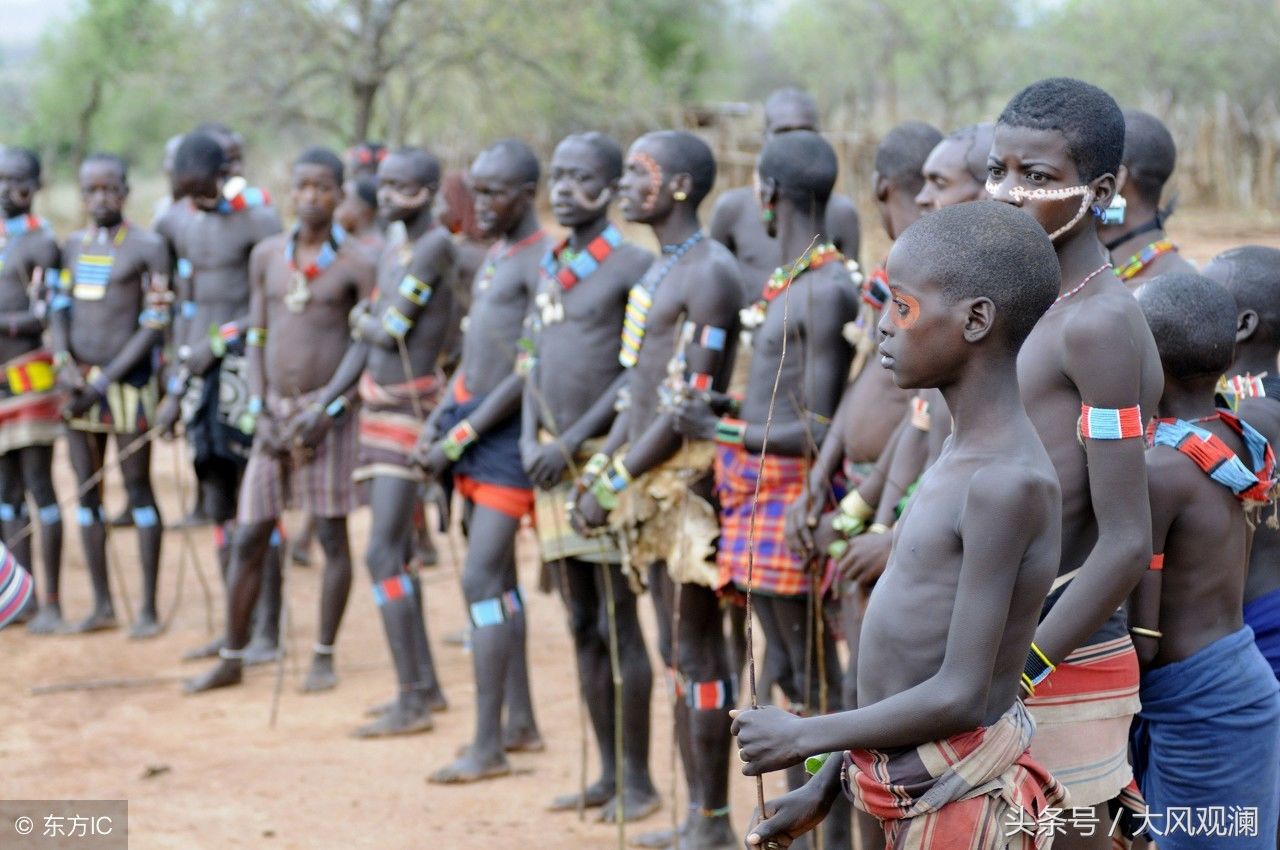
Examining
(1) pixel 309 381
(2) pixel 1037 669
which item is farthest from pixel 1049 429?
(1) pixel 309 381

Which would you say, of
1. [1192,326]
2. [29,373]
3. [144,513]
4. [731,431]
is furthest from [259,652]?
[1192,326]

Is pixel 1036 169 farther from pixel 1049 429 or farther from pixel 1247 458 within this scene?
pixel 1247 458

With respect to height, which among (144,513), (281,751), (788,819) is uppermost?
(788,819)

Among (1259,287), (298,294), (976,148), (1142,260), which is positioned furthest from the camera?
(298,294)

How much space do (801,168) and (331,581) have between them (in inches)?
133

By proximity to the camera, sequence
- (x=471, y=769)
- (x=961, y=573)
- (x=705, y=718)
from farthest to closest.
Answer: (x=471, y=769) < (x=705, y=718) < (x=961, y=573)

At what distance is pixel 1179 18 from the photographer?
3108 cm

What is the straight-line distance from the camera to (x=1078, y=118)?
2.94m

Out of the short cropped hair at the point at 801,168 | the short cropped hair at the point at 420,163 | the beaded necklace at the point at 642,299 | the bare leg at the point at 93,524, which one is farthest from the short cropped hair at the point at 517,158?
the bare leg at the point at 93,524

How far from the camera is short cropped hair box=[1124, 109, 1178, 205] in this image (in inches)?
164

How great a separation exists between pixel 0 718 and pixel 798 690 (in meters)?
4.04

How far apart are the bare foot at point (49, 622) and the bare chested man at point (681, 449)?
432 centimetres

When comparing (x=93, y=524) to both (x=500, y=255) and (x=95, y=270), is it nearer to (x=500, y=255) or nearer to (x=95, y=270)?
(x=95, y=270)

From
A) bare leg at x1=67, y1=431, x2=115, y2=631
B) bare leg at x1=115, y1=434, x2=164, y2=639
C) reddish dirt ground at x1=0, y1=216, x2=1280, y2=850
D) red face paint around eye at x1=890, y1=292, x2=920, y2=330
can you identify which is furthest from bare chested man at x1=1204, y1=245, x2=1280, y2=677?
bare leg at x1=67, y1=431, x2=115, y2=631
